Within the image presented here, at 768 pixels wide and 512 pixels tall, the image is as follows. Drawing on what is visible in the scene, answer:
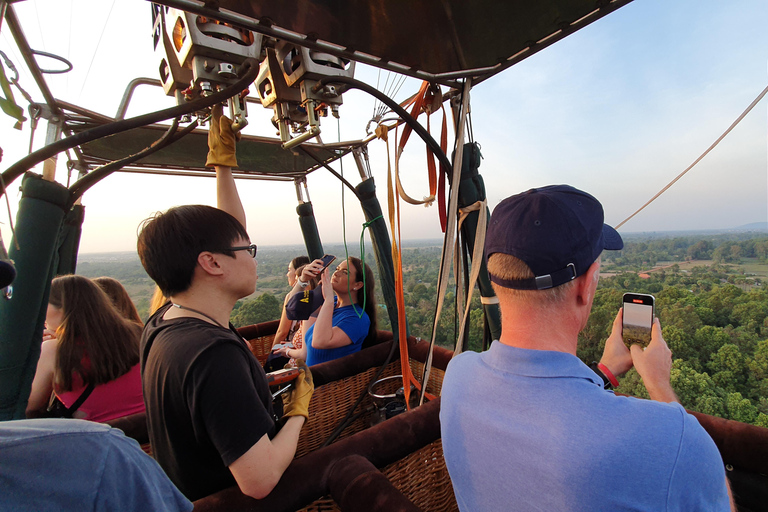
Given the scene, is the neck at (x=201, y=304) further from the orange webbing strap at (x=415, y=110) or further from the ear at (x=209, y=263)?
the orange webbing strap at (x=415, y=110)

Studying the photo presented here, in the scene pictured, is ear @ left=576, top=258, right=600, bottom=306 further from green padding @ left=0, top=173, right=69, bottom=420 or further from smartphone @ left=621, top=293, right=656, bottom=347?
green padding @ left=0, top=173, right=69, bottom=420

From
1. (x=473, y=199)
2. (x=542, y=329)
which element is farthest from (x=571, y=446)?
(x=473, y=199)

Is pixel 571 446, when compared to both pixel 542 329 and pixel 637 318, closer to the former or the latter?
pixel 542 329

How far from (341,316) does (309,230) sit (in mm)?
1345

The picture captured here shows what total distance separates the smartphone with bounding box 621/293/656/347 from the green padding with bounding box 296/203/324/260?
9.73 feet

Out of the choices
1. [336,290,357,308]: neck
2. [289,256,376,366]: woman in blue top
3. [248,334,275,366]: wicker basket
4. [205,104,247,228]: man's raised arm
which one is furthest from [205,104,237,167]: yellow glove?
[248,334,275,366]: wicker basket

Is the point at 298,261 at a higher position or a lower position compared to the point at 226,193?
lower

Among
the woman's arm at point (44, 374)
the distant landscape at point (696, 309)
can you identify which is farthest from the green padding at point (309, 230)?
the woman's arm at point (44, 374)

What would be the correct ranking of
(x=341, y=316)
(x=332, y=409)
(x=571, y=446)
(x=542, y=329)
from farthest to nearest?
1. (x=341, y=316)
2. (x=332, y=409)
3. (x=542, y=329)
4. (x=571, y=446)

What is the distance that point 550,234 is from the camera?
0.73 metres

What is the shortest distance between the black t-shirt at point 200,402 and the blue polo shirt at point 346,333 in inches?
58.3

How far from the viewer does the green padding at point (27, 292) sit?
108 cm

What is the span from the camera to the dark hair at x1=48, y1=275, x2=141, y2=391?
64.9 inches

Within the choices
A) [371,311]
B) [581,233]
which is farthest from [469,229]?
[371,311]
